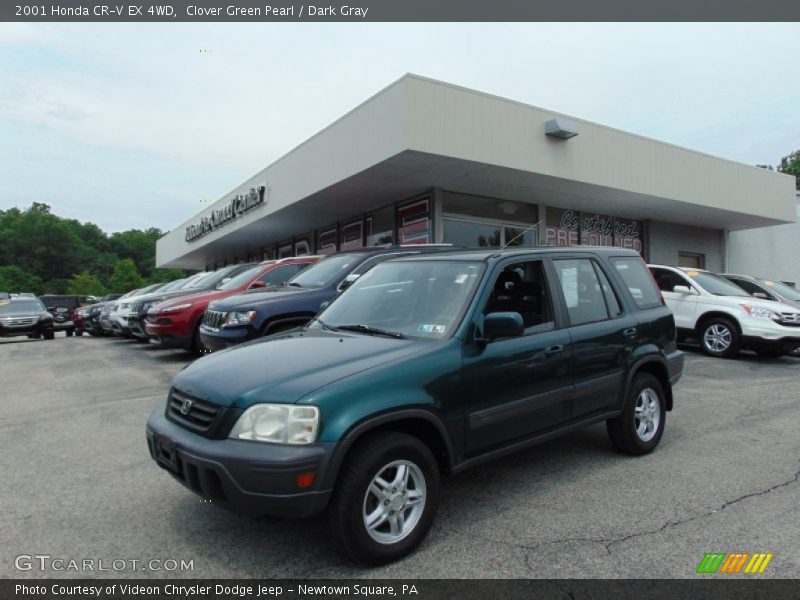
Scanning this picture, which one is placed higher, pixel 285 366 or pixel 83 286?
pixel 83 286

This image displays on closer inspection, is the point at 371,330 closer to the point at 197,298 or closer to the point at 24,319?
the point at 197,298

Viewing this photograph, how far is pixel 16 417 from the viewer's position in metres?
6.02

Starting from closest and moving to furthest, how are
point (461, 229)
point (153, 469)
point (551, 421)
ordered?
point (551, 421) < point (153, 469) < point (461, 229)

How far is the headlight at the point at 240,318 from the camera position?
7.08m

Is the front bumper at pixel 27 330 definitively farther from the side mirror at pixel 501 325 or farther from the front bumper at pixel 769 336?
the front bumper at pixel 769 336

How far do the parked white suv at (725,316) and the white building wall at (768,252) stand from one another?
14788 millimetres

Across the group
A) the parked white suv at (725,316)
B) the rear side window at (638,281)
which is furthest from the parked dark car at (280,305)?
the parked white suv at (725,316)

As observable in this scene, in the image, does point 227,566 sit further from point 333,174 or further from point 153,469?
point 333,174

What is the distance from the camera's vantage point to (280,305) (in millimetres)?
7266

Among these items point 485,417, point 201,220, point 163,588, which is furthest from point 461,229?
point 201,220

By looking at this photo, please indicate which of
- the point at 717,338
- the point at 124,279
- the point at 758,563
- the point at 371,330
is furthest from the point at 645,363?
the point at 124,279

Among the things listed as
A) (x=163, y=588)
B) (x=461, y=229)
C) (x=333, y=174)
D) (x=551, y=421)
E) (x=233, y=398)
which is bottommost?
(x=163, y=588)

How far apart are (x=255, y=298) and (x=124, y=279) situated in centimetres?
8765

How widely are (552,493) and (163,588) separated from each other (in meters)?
2.48
